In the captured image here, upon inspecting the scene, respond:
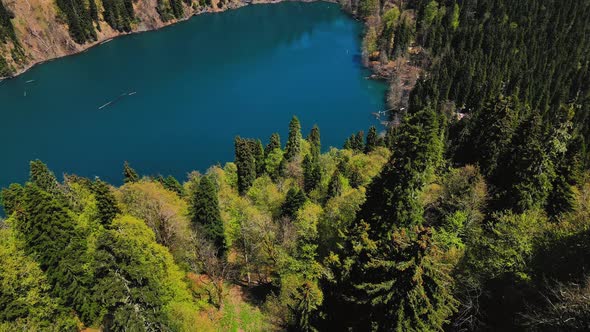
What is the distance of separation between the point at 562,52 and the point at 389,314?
148m

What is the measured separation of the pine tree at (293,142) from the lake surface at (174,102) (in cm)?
2338

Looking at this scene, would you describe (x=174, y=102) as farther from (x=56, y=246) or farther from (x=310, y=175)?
(x=56, y=246)

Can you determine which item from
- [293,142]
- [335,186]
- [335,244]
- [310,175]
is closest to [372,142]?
[293,142]

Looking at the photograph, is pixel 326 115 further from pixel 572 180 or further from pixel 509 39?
pixel 572 180

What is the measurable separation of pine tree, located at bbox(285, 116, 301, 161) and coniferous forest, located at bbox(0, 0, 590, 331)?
31 centimetres

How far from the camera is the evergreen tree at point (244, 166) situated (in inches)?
3204

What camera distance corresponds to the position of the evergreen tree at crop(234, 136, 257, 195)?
8138cm

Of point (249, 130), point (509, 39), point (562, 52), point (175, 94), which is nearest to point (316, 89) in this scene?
point (249, 130)

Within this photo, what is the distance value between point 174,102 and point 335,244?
4311 inches

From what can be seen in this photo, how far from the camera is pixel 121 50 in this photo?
184 metres

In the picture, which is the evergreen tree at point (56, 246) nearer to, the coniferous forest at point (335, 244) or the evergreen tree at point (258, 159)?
the coniferous forest at point (335, 244)

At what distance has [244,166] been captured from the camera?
269 ft

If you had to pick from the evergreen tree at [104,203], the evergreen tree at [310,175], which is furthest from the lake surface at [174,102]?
the evergreen tree at [104,203]

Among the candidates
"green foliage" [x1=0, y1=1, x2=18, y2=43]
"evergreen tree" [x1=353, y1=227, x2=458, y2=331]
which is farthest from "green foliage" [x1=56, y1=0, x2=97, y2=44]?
"evergreen tree" [x1=353, y1=227, x2=458, y2=331]
